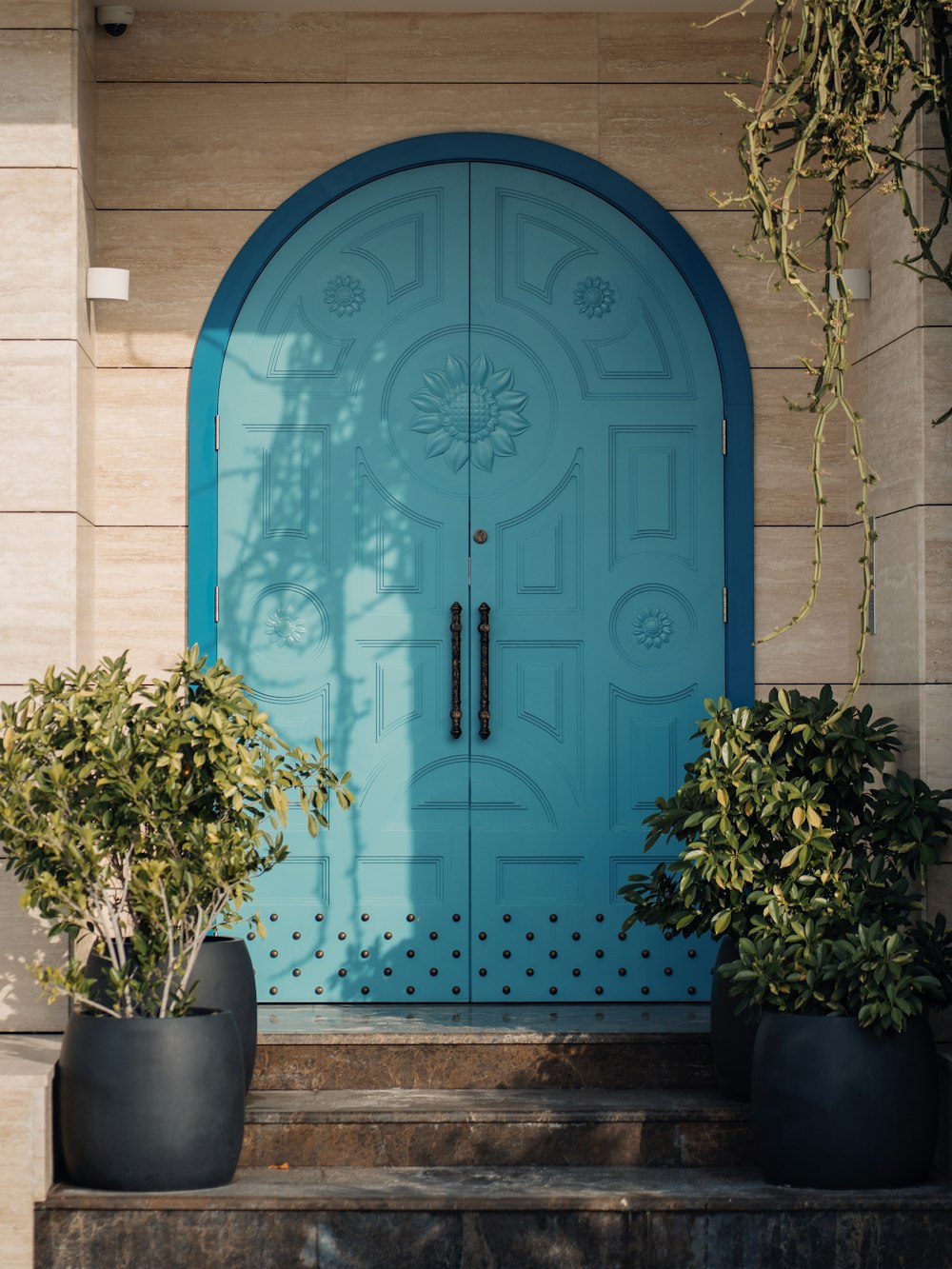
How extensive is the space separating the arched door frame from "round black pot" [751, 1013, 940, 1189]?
4.40 feet

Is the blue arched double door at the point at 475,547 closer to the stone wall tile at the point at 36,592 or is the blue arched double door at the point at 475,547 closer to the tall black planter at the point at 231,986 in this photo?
the stone wall tile at the point at 36,592

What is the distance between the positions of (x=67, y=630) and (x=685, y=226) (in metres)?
2.19

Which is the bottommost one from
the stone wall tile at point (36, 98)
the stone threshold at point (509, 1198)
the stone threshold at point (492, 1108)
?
the stone threshold at point (509, 1198)

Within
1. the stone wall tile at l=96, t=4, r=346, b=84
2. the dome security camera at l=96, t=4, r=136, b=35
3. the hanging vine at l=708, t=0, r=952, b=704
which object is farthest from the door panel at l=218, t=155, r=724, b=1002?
the hanging vine at l=708, t=0, r=952, b=704

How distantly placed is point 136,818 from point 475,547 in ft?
4.92

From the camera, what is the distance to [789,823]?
3691 millimetres

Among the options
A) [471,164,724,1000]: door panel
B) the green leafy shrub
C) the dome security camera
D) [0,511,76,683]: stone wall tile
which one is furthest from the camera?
[471,164,724,1000]: door panel

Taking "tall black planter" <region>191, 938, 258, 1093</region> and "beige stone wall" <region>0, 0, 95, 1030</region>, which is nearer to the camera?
"tall black planter" <region>191, 938, 258, 1093</region>

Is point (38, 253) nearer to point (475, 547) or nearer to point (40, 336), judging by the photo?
point (40, 336)

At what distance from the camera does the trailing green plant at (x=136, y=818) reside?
348 cm

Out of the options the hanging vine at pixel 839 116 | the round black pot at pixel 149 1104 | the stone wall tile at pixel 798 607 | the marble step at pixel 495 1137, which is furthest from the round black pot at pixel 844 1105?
the stone wall tile at pixel 798 607

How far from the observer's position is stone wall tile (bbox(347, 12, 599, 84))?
15.2 feet

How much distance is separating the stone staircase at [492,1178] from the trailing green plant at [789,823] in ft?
1.49

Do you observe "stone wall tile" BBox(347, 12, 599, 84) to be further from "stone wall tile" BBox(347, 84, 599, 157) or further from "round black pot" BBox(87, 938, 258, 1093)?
"round black pot" BBox(87, 938, 258, 1093)
